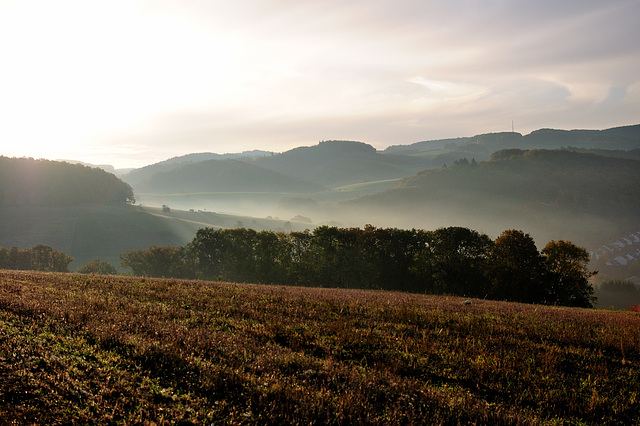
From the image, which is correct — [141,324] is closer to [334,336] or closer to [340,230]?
[334,336]

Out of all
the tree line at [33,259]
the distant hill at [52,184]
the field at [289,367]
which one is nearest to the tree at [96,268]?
the tree line at [33,259]

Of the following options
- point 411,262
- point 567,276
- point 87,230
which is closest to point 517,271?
point 567,276

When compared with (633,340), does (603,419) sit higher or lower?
higher

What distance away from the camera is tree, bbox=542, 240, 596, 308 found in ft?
137

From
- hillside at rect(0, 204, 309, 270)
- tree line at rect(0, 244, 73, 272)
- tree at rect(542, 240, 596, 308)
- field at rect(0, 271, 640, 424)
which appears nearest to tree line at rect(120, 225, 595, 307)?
tree at rect(542, 240, 596, 308)

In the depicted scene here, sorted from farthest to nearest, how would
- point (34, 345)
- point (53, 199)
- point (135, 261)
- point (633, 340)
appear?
point (53, 199), point (135, 261), point (633, 340), point (34, 345)

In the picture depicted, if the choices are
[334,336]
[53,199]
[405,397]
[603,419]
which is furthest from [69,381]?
[53,199]

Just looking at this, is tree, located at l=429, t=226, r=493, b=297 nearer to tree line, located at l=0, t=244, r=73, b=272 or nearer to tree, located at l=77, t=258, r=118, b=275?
tree, located at l=77, t=258, r=118, b=275

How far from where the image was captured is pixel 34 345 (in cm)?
673

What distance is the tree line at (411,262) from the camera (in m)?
42.8

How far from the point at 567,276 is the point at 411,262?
18450 millimetres

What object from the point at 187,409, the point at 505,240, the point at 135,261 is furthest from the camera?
the point at 135,261

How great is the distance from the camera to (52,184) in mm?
159875

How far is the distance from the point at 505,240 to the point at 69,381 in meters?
48.3
